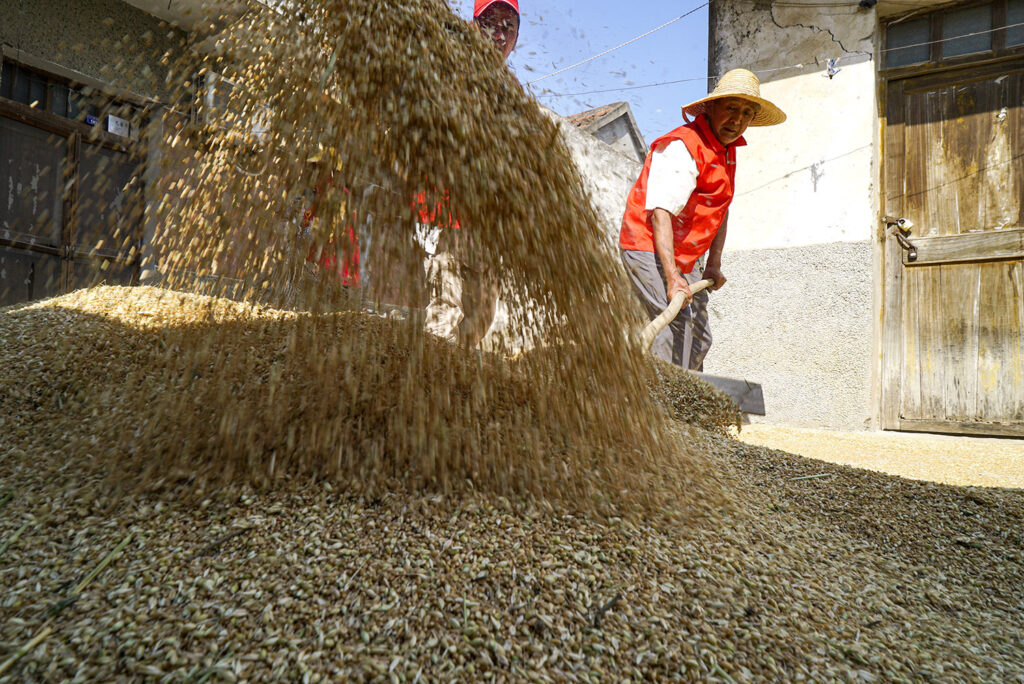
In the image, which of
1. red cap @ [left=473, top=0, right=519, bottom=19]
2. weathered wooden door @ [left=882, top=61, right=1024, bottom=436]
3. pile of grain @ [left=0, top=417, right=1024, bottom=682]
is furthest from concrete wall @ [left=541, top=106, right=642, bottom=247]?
pile of grain @ [left=0, top=417, right=1024, bottom=682]

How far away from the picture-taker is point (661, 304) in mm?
2801

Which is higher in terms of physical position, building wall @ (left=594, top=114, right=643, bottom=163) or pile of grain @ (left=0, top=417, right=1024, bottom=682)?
building wall @ (left=594, top=114, right=643, bottom=163)

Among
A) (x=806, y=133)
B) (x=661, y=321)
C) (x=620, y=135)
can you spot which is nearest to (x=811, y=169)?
(x=806, y=133)

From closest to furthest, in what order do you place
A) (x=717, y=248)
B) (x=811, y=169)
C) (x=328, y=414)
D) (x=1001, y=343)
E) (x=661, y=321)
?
(x=328, y=414), (x=661, y=321), (x=717, y=248), (x=1001, y=343), (x=811, y=169)

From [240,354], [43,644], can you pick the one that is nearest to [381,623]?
[43,644]

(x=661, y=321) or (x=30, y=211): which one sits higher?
(x=30, y=211)

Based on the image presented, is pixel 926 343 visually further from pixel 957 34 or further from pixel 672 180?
pixel 672 180

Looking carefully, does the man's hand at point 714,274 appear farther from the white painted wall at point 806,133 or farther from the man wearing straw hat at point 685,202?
the white painted wall at point 806,133

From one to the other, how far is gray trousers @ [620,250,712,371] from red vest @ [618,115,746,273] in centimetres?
6

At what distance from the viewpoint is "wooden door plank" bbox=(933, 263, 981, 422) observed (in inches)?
154

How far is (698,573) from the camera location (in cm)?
122

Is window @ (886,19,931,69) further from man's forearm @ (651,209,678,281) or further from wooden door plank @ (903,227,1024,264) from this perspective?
man's forearm @ (651,209,678,281)

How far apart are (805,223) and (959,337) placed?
3.69 feet

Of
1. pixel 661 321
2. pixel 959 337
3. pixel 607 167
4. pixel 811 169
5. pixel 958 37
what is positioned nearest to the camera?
pixel 661 321
